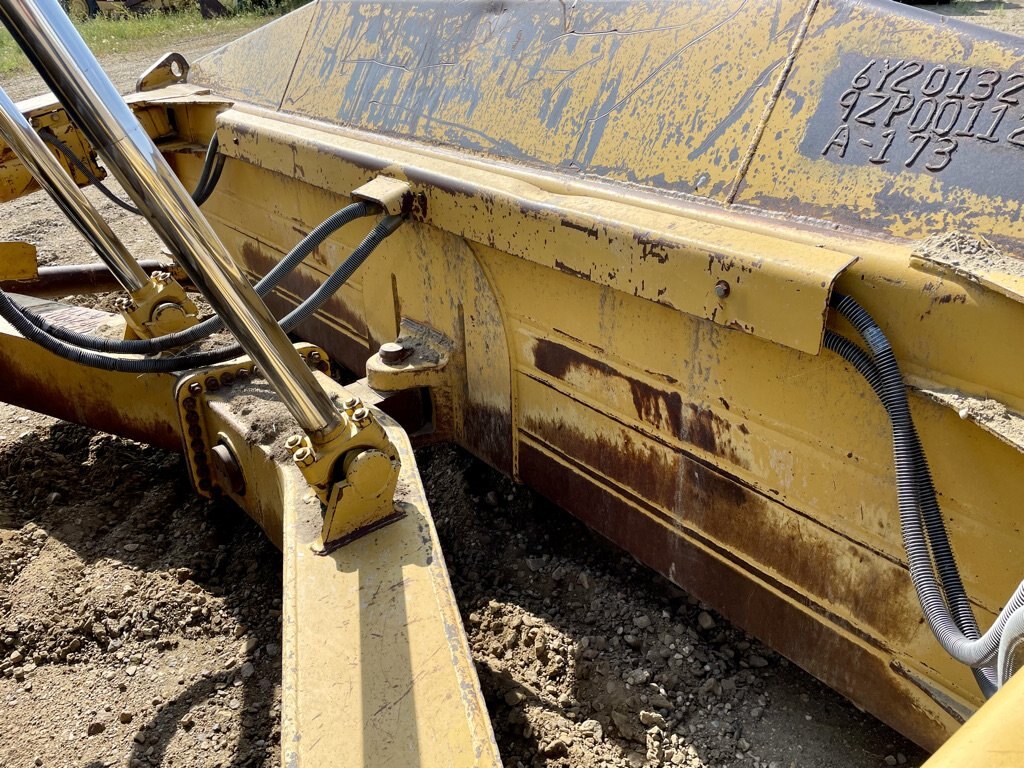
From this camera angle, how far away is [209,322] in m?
2.16

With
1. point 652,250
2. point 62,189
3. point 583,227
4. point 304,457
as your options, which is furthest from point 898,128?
point 62,189

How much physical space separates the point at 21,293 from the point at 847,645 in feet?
10.5

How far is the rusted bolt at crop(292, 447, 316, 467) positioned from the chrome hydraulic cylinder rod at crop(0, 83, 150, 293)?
1005mm

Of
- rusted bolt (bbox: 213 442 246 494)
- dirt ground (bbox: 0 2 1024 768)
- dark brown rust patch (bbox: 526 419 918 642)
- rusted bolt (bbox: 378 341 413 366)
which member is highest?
rusted bolt (bbox: 378 341 413 366)

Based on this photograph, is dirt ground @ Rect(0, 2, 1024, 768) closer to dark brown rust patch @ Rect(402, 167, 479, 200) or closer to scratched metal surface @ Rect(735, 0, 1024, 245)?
dark brown rust patch @ Rect(402, 167, 479, 200)

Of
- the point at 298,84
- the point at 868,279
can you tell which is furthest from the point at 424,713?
the point at 298,84

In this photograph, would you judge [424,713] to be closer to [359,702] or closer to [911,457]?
[359,702]

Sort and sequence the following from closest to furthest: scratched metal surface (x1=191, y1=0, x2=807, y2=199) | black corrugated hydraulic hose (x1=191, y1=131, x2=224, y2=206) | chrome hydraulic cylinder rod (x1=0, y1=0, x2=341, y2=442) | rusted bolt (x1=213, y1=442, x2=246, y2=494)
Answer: chrome hydraulic cylinder rod (x1=0, y1=0, x2=341, y2=442) < scratched metal surface (x1=191, y1=0, x2=807, y2=199) < rusted bolt (x1=213, y1=442, x2=246, y2=494) < black corrugated hydraulic hose (x1=191, y1=131, x2=224, y2=206)

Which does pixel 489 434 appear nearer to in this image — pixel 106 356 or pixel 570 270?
pixel 570 270

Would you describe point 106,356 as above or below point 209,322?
below

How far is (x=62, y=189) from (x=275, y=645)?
4.12 ft

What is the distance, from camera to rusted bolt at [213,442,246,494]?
7.45 feet

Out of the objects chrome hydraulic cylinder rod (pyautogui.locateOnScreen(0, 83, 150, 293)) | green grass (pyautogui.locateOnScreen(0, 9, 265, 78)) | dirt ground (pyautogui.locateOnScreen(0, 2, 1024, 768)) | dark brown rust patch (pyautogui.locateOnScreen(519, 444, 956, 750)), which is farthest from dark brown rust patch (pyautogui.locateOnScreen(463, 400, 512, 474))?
green grass (pyautogui.locateOnScreen(0, 9, 265, 78))

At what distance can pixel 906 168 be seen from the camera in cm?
152
